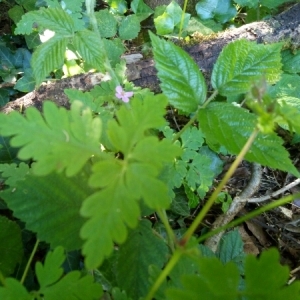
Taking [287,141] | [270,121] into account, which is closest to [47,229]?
[270,121]

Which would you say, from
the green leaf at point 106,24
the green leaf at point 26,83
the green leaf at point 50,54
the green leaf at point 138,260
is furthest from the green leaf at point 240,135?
the green leaf at point 26,83

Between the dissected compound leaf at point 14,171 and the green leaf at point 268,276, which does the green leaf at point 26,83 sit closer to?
the dissected compound leaf at point 14,171

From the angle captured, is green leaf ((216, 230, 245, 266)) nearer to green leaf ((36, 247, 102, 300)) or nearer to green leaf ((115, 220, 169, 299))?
green leaf ((115, 220, 169, 299))

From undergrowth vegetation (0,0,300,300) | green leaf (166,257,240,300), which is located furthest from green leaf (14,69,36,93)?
green leaf (166,257,240,300)

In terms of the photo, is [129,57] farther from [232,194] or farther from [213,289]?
[213,289]

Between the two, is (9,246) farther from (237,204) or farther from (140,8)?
(140,8)
